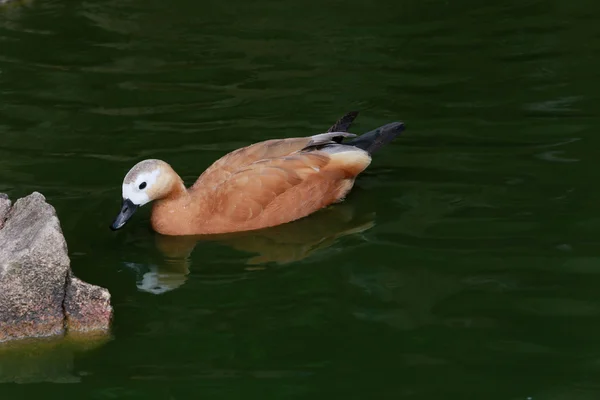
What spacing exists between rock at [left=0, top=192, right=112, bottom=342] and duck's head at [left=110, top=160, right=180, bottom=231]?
1168 millimetres

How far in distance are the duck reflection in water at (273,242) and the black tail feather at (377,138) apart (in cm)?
47

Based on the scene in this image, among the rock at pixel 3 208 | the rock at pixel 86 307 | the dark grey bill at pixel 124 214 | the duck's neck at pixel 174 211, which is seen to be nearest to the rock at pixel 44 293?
the rock at pixel 86 307

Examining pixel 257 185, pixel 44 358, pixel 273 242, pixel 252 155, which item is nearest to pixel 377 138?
pixel 252 155

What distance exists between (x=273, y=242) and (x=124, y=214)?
0.98 m

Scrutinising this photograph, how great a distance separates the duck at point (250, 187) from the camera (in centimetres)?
754

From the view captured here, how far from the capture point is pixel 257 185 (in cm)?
766

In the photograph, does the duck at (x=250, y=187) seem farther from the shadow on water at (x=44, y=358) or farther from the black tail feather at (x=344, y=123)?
the shadow on water at (x=44, y=358)

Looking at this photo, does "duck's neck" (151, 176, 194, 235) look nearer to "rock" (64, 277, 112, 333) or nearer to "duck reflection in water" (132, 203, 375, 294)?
"duck reflection in water" (132, 203, 375, 294)

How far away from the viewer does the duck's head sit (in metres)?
7.43

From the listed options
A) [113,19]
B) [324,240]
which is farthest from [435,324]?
[113,19]

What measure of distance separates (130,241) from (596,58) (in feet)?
15.2

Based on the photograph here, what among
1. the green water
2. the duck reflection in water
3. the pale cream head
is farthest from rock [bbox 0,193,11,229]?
the duck reflection in water

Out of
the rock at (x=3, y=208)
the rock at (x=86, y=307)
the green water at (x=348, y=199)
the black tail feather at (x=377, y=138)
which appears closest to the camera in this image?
the green water at (x=348, y=199)

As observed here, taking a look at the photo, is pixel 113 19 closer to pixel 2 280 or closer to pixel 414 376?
pixel 2 280
